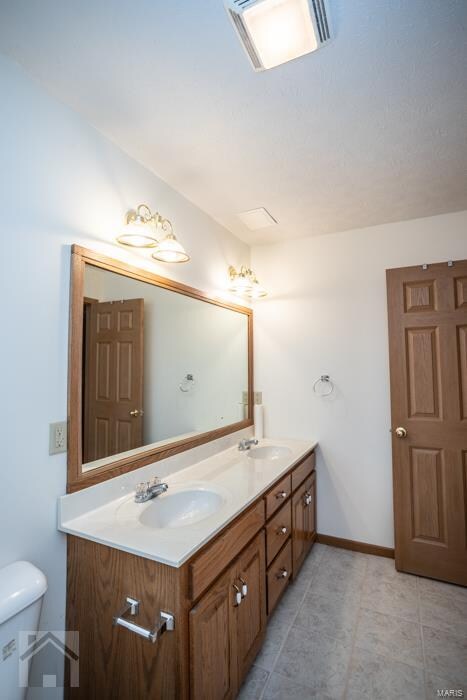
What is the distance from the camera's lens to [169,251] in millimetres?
1660

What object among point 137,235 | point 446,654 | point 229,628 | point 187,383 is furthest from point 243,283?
point 446,654

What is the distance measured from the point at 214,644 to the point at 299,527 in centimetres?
111

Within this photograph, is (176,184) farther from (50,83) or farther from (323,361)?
(323,361)

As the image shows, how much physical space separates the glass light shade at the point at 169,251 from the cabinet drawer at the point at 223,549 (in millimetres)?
1256

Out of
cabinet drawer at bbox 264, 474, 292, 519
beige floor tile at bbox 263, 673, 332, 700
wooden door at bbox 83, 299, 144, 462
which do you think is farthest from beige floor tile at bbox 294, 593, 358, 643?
wooden door at bbox 83, 299, 144, 462

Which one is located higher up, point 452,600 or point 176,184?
point 176,184

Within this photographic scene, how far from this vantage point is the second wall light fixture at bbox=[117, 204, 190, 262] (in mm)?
1475

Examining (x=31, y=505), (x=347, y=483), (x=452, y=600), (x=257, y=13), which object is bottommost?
(x=452, y=600)

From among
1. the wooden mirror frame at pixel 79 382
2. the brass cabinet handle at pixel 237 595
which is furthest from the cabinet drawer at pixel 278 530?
the wooden mirror frame at pixel 79 382

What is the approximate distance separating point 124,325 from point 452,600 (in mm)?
2470

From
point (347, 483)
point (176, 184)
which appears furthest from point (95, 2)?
point (347, 483)

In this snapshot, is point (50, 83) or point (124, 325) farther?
point (124, 325)

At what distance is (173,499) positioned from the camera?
1.55 m

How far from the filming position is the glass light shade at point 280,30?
3.19ft
